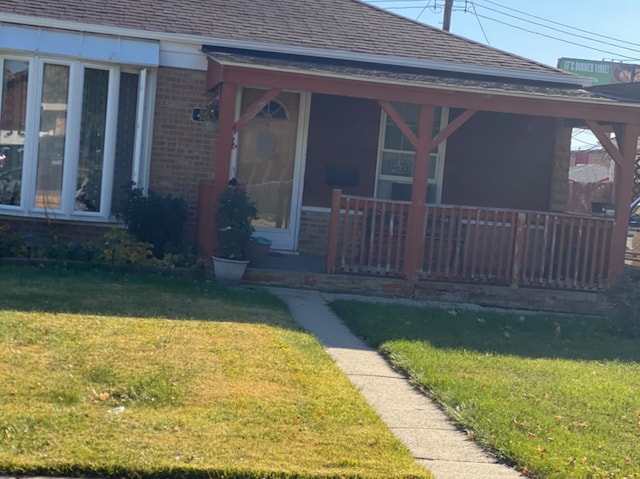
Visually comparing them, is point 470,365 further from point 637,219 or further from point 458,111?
point 637,219

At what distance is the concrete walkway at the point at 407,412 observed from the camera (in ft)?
18.2

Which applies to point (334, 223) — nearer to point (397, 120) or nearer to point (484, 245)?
point (397, 120)

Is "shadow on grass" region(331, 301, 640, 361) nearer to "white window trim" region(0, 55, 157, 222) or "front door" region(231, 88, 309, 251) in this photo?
"front door" region(231, 88, 309, 251)

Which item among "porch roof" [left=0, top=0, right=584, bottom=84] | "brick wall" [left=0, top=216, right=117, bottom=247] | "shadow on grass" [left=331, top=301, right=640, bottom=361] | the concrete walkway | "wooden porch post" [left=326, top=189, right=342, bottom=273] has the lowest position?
the concrete walkway

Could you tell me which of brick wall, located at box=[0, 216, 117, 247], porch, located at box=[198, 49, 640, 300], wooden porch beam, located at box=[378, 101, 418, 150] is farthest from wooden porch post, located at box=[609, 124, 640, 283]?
brick wall, located at box=[0, 216, 117, 247]

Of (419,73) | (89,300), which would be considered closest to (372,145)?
(419,73)

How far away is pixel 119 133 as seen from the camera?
1266 centimetres

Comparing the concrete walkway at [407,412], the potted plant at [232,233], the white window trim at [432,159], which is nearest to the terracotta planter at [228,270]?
the potted plant at [232,233]

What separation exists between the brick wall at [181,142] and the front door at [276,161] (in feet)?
2.25

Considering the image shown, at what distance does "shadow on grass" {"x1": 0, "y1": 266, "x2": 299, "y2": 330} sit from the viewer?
8.99 meters

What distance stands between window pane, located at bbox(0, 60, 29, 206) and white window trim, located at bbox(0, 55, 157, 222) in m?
0.09

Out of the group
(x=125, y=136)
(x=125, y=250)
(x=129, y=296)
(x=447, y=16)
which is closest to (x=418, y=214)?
(x=125, y=250)

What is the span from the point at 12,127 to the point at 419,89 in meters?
5.48

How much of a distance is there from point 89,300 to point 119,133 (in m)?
3.93
